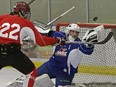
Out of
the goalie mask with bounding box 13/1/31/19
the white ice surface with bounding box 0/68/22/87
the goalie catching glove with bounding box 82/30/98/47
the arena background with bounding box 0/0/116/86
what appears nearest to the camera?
the goalie mask with bounding box 13/1/31/19

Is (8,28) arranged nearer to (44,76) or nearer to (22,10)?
(22,10)

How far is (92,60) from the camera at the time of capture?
205 inches

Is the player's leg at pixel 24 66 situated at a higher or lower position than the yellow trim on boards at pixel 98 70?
higher

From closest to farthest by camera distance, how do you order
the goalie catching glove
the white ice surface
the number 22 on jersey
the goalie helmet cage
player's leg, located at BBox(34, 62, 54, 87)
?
the number 22 on jersey < the goalie catching glove < player's leg, located at BBox(34, 62, 54, 87) < the goalie helmet cage < the white ice surface

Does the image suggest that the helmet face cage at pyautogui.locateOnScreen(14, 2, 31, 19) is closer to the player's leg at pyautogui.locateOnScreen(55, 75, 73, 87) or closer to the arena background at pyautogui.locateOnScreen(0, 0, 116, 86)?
the player's leg at pyautogui.locateOnScreen(55, 75, 73, 87)

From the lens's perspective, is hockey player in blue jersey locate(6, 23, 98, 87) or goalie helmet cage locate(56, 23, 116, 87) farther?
goalie helmet cage locate(56, 23, 116, 87)

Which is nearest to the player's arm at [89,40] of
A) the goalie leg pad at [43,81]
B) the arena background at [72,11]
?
the goalie leg pad at [43,81]

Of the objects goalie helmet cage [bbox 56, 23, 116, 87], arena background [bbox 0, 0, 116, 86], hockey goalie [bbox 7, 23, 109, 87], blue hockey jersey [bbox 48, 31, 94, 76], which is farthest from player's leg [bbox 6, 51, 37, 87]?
arena background [bbox 0, 0, 116, 86]

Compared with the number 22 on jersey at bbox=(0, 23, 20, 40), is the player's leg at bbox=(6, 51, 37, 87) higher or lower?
lower

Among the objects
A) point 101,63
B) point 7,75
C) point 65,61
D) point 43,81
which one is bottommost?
point 7,75

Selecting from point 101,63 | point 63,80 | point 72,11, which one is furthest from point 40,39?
point 72,11

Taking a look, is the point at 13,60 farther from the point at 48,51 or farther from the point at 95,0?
the point at 95,0

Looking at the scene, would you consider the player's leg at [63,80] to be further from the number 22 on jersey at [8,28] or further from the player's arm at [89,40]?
the number 22 on jersey at [8,28]

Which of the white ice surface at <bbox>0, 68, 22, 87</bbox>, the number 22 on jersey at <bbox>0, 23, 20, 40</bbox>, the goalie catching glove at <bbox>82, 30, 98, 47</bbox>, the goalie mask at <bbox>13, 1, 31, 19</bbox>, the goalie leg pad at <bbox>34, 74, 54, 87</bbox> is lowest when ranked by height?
the white ice surface at <bbox>0, 68, 22, 87</bbox>
